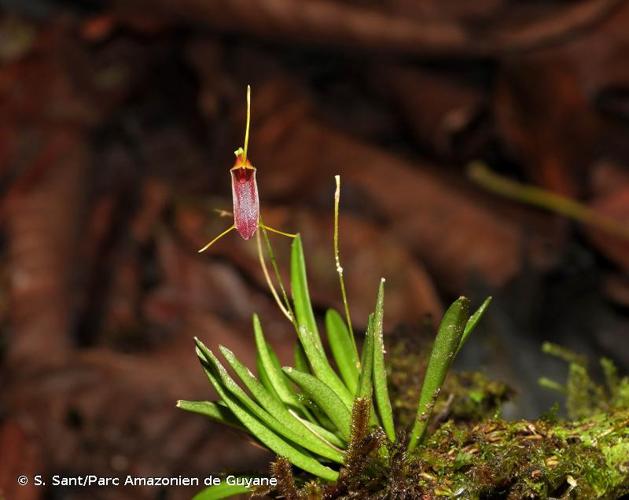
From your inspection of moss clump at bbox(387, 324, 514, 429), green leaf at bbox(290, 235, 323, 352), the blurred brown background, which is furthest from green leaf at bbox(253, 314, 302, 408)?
the blurred brown background

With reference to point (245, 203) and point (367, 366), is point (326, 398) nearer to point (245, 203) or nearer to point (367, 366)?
point (367, 366)

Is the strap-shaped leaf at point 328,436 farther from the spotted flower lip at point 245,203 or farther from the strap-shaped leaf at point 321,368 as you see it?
the spotted flower lip at point 245,203

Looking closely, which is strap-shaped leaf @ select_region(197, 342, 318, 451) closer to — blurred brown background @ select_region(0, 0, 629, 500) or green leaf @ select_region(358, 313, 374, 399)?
green leaf @ select_region(358, 313, 374, 399)

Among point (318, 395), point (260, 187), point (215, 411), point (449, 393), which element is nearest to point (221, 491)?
point (215, 411)

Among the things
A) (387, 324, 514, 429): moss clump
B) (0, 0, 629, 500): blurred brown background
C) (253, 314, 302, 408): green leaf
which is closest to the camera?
(253, 314, 302, 408): green leaf

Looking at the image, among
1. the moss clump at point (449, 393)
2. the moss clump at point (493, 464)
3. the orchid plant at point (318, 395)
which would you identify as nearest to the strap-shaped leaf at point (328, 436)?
the orchid plant at point (318, 395)

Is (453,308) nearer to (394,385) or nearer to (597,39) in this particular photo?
(394,385)

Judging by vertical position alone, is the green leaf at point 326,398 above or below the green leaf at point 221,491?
above
